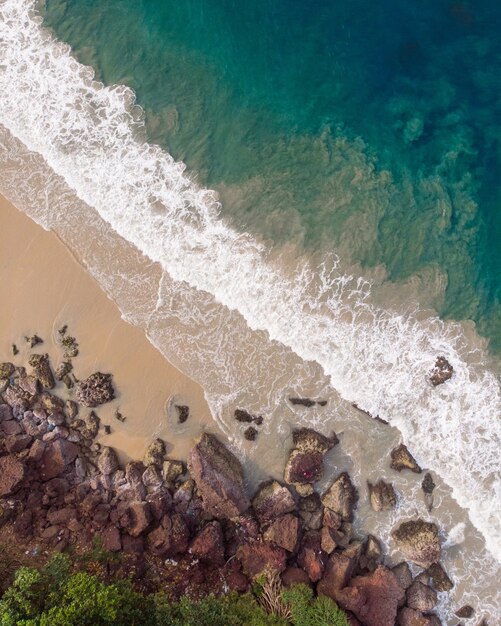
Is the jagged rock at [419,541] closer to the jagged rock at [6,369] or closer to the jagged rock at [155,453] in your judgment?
the jagged rock at [155,453]

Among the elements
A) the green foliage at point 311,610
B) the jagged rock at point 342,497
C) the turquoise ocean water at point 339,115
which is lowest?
the green foliage at point 311,610

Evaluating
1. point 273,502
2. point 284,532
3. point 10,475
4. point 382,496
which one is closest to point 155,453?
point 273,502

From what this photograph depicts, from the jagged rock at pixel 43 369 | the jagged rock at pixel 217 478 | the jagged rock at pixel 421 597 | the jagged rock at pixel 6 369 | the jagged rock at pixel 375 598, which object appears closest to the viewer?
the jagged rock at pixel 375 598

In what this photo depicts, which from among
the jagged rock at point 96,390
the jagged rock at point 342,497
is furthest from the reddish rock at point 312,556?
the jagged rock at point 96,390

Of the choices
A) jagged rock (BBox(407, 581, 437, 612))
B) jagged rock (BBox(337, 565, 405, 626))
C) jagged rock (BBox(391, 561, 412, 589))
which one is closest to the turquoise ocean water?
jagged rock (BBox(391, 561, 412, 589))

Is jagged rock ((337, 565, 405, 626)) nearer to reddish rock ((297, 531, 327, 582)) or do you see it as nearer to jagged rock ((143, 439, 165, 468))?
reddish rock ((297, 531, 327, 582))

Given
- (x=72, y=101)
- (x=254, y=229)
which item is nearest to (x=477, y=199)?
(x=254, y=229)
